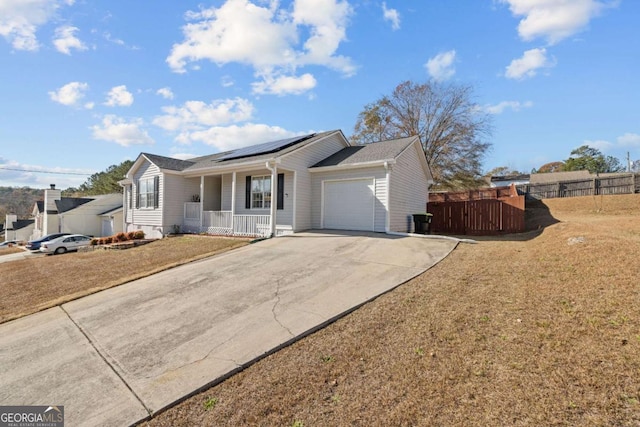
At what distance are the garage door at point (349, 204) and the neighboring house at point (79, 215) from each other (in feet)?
73.6

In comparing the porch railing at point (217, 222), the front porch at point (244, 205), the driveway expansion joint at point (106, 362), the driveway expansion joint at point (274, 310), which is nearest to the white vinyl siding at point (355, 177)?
the front porch at point (244, 205)

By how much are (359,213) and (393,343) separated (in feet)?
28.7

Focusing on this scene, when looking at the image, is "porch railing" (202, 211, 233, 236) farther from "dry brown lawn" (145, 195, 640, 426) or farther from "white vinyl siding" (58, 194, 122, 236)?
"white vinyl siding" (58, 194, 122, 236)

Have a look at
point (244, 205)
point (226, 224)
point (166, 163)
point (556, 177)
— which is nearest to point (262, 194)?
point (244, 205)

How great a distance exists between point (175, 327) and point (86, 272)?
6775mm

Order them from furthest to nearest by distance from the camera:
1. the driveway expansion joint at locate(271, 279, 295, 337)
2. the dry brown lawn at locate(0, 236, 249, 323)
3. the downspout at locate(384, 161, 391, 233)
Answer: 1. the downspout at locate(384, 161, 391, 233)
2. the dry brown lawn at locate(0, 236, 249, 323)
3. the driveway expansion joint at locate(271, 279, 295, 337)

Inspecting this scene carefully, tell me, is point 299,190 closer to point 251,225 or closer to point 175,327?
point 251,225

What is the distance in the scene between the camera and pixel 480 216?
1423cm

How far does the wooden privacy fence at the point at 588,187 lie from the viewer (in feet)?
59.6

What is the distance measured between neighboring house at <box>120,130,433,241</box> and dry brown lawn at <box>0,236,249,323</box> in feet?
5.87

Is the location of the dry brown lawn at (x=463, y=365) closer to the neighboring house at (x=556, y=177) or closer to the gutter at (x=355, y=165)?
the gutter at (x=355, y=165)

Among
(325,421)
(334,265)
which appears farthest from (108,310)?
(325,421)

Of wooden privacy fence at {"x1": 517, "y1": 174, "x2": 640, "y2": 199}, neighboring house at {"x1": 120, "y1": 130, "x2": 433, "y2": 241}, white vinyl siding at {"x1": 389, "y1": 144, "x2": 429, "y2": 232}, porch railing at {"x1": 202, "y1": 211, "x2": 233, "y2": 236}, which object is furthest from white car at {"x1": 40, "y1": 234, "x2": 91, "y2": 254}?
wooden privacy fence at {"x1": 517, "y1": 174, "x2": 640, "y2": 199}

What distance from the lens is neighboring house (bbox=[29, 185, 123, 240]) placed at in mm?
28438
